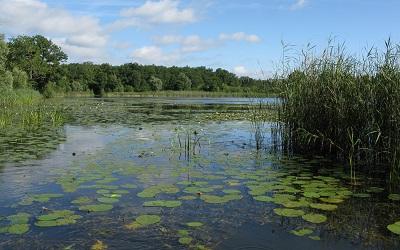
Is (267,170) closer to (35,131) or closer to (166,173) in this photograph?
(166,173)

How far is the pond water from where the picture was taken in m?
5.11

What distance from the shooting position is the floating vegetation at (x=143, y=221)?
18.0 feet

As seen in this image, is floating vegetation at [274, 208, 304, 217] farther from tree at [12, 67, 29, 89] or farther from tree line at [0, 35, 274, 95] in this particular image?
tree at [12, 67, 29, 89]

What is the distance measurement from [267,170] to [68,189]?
415 centimetres

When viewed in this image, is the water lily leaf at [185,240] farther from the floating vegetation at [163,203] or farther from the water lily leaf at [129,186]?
the water lily leaf at [129,186]

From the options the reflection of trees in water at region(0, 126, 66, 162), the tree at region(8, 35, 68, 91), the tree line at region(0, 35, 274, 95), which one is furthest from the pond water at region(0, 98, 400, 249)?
the tree at region(8, 35, 68, 91)

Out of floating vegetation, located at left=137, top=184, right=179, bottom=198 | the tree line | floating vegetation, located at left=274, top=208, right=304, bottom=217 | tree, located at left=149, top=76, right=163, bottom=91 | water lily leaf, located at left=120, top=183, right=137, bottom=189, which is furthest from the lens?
tree, located at left=149, top=76, right=163, bottom=91

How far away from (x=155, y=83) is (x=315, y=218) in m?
100

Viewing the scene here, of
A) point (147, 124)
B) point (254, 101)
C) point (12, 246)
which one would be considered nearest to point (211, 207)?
point (12, 246)

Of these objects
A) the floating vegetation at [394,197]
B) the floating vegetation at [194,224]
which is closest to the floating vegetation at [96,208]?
the floating vegetation at [194,224]

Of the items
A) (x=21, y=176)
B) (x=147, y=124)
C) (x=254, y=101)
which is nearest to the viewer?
(x=21, y=176)

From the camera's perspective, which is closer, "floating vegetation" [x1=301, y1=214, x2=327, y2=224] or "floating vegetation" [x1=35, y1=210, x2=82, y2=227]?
"floating vegetation" [x1=35, y1=210, x2=82, y2=227]

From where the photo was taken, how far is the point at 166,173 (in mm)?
8711

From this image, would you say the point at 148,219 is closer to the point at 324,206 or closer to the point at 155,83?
the point at 324,206
